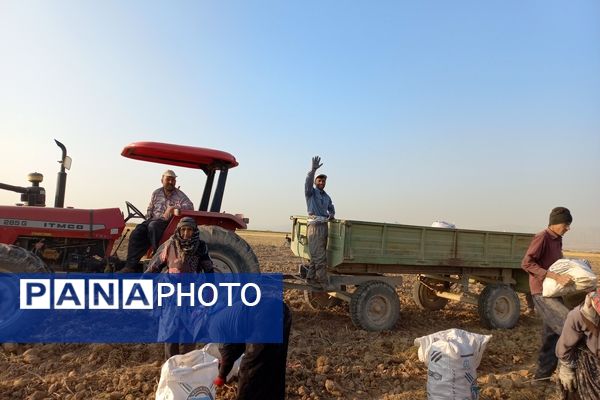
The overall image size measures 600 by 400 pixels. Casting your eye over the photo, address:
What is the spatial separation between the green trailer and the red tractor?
1.22m

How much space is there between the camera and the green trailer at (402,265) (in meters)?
5.72

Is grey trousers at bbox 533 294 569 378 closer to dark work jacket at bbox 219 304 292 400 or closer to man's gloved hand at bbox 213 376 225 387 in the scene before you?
dark work jacket at bbox 219 304 292 400

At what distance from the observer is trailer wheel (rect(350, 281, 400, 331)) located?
224 inches

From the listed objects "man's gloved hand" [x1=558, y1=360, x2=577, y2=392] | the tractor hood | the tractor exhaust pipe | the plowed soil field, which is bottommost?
the plowed soil field

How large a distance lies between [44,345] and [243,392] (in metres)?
2.54

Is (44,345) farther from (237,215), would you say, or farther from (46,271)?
(237,215)

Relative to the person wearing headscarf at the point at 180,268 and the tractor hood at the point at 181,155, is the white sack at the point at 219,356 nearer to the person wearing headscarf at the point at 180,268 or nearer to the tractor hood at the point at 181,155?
the person wearing headscarf at the point at 180,268

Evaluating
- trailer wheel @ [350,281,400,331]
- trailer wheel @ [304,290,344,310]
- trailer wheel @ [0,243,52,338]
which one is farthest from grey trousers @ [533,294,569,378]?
trailer wheel @ [0,243,52,338]

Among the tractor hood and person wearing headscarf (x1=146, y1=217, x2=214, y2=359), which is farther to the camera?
the tractor hood

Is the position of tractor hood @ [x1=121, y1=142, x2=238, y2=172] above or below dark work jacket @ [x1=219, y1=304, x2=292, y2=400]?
above

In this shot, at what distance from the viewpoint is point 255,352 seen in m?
3.06

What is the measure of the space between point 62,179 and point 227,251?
232 centimetres

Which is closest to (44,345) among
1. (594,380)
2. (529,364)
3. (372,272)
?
(372,272)

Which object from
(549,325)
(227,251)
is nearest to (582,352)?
(549,325)
